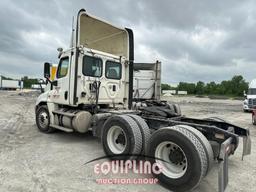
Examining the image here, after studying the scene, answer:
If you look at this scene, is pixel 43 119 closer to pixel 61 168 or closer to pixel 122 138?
pixel 61 168

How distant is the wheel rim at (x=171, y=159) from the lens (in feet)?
11.7

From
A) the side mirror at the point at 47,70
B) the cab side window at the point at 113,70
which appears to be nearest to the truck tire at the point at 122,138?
the cab side window at the point at 113,70

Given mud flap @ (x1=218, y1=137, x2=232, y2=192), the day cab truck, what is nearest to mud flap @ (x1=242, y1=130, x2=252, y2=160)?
the day cab truck

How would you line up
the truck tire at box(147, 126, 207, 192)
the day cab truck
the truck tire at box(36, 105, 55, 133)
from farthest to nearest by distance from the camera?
the truck tire at box(36, 105, 55, 133) < the day cab truck < the truck tire at box(147, 126, 207, 192)

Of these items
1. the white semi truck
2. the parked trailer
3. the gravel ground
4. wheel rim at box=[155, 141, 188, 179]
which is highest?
the parked trailer

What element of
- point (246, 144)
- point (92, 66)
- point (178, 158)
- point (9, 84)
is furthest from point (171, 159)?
point (9, 84)

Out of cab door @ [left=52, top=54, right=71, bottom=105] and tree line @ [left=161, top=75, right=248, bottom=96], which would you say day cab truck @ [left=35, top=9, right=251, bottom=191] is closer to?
cab door @ [left=52, top=54, right=71, bottom=105]

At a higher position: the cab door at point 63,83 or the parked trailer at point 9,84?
the parked trailer at point 9,84

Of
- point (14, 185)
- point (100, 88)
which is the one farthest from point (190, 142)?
point (100, 88)

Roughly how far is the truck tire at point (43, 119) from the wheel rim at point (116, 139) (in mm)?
3060

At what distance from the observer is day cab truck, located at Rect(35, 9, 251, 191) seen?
11.1 feet

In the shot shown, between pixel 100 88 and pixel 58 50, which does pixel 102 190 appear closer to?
pixel 100 88

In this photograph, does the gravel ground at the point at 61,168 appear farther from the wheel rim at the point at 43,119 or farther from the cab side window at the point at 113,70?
the cab side window at the point at 113,70

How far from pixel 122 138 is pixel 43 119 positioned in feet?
11.8
